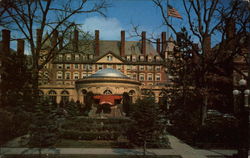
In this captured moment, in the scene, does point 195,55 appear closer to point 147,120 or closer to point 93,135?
point 147,120

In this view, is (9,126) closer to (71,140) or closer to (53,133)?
(71,140)

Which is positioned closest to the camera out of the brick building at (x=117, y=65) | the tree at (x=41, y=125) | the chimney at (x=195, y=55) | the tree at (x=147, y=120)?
the tree at (x=41, y=125)

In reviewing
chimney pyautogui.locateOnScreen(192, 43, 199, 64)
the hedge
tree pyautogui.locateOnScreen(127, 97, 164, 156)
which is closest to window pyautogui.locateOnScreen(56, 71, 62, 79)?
the hedge

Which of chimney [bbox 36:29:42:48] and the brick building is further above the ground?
the brick building

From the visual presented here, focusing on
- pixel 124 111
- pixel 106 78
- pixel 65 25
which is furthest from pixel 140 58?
pixel 65 25

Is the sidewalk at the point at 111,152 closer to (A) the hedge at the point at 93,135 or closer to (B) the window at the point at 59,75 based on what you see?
(A) the hedge at the point at 93,135

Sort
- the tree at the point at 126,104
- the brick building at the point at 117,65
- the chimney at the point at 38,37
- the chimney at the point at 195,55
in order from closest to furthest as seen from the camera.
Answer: the chimney at the point at 195,55 → the chimney at the point at 38,37 → the tree at the point at 126,104 → the brick building at the point at 117,65

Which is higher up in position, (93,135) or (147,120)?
(147,120)

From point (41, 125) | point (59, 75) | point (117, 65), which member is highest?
point (117, 65)

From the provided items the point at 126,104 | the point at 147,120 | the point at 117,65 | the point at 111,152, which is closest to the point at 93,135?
the point at 111,152

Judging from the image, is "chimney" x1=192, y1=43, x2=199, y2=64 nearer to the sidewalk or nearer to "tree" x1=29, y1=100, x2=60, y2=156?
the sidewalk

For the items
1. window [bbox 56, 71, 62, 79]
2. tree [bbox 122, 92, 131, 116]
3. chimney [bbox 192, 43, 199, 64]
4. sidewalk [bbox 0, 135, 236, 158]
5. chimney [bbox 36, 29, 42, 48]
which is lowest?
sidewalk [bbox 0, 135, 236, 158]

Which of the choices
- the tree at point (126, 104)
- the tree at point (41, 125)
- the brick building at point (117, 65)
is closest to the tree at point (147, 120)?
the tree at point (41, 125)

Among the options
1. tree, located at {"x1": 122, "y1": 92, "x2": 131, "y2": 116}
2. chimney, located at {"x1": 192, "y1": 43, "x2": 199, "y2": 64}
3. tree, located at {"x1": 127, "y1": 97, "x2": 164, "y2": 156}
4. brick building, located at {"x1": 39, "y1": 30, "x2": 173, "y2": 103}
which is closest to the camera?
tree, located at {"x1": 127, "y1": 97, "x2": 164, "y2": 156}
